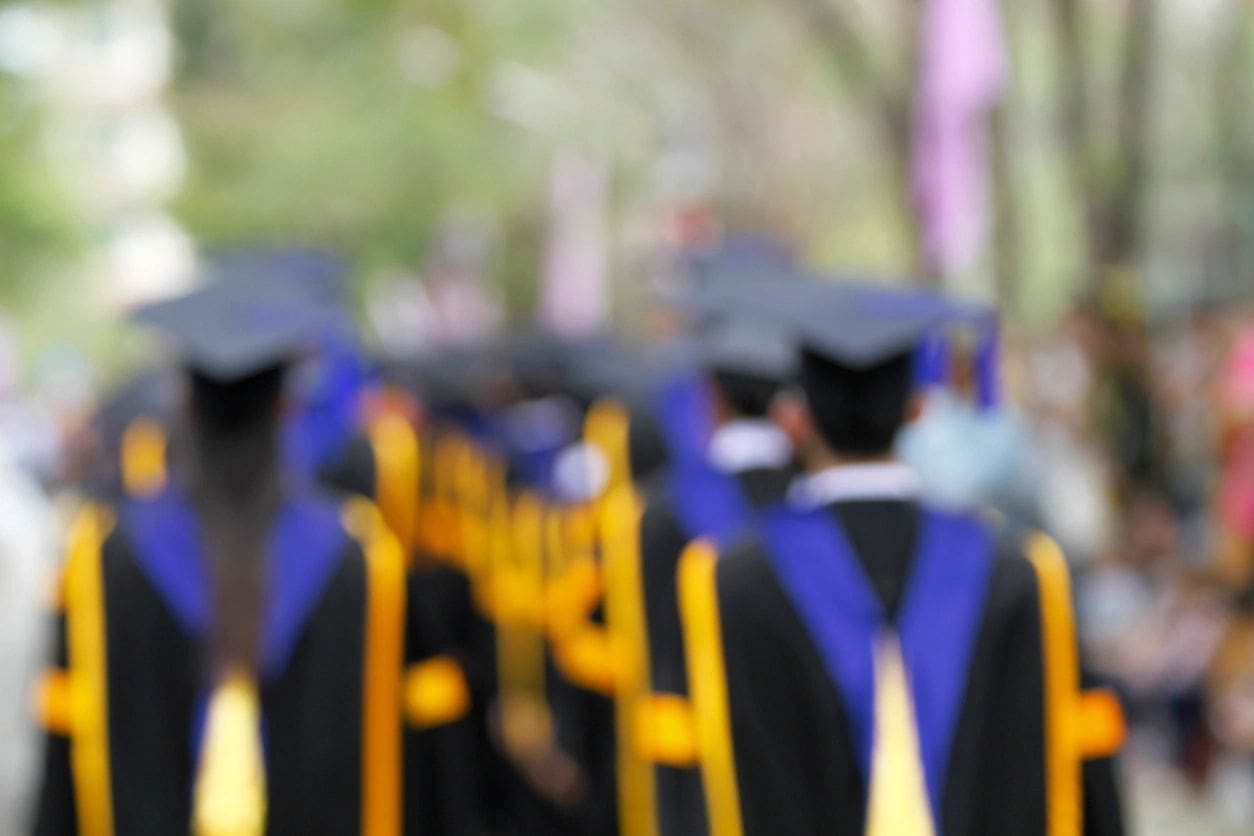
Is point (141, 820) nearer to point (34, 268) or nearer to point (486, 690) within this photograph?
point (486, 690)

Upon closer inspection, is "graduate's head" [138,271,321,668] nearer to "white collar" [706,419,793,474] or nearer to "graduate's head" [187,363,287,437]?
"graduate's head" [187,363,287,437]

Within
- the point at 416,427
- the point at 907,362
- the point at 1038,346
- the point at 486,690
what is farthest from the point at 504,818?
the point at 1038,346

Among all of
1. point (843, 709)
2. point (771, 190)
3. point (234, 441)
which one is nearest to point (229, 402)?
point (234, 441)

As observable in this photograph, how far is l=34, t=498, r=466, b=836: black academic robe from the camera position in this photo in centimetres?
358

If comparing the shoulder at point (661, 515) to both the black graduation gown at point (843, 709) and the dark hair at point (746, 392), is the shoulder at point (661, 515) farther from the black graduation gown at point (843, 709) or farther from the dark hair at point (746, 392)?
the black graduation gown at point (843, 709)

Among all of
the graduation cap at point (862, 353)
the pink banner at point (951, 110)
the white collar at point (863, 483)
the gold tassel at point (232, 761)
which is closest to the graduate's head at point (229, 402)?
the gold tassel at point (232, 761)

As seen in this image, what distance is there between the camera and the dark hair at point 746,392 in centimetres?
444

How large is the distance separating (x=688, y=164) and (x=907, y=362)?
603 inches

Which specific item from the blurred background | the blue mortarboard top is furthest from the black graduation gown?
the blurred background

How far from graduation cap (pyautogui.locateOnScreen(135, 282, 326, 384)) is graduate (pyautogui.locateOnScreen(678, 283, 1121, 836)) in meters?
0.92

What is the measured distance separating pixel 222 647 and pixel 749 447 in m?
1.34

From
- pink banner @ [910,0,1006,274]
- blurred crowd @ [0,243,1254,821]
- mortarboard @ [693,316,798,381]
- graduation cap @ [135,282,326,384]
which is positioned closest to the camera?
graduation cap @ [135,282,326,384]

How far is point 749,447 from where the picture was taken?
14.5 ft

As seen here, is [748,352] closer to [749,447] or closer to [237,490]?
[749,447]
